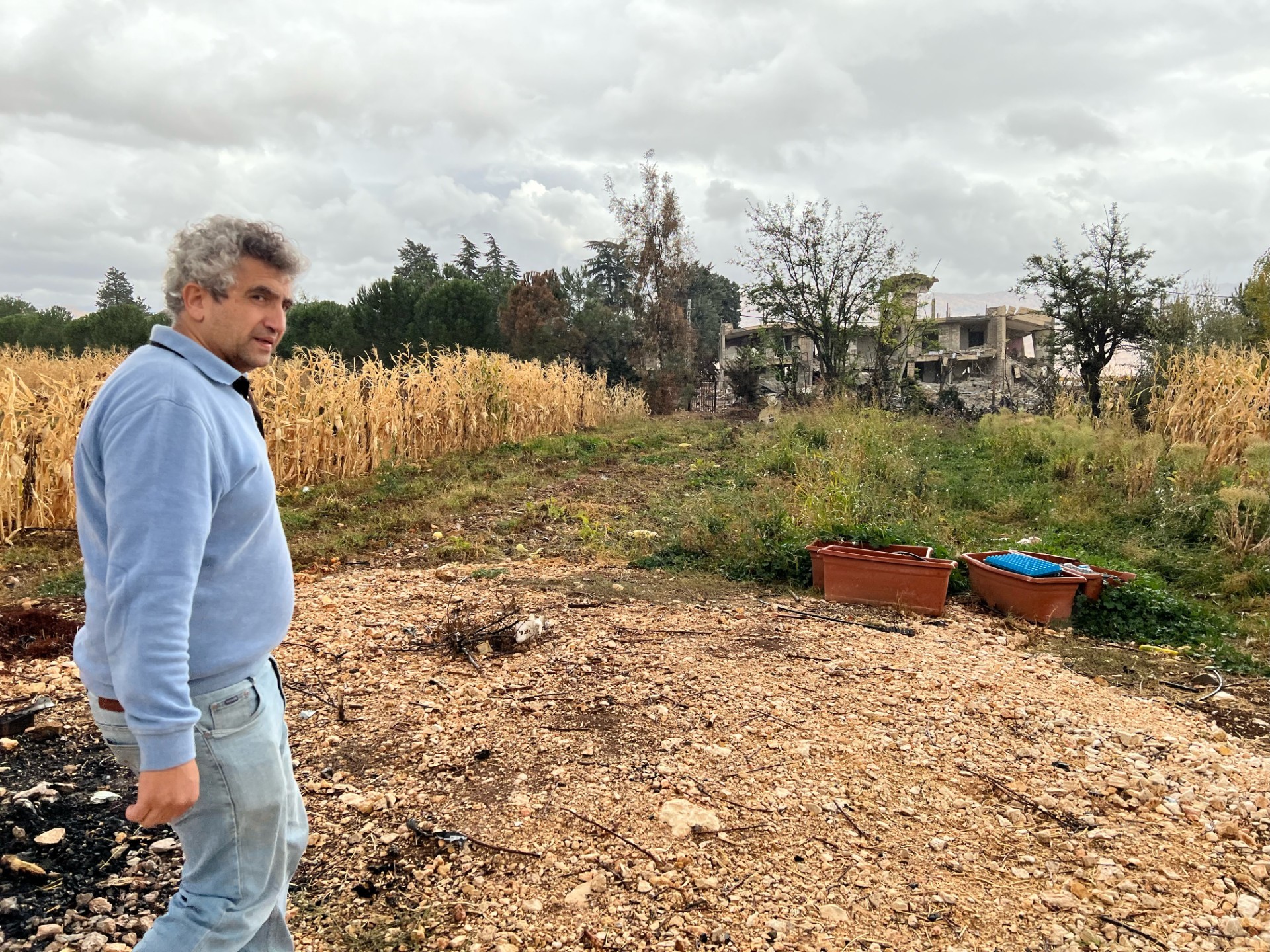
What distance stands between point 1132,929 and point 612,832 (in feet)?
4.83

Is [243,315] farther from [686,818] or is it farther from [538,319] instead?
[538,319]

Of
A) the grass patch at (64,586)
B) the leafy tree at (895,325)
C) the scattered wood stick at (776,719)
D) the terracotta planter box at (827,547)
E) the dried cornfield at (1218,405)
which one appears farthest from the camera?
the leafy tree at (895,325)

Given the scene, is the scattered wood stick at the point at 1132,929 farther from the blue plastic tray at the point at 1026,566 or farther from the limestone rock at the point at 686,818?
the blue plastic tray at the point at 1026,566

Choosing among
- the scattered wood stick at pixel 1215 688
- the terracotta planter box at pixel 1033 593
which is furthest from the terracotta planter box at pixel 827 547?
the scattered wood stick at pixel 1215 688

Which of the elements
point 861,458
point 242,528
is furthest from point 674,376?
point 242,528

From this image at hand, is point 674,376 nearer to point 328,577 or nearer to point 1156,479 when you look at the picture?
point 1156,479

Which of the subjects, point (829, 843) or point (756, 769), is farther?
point (756, 769)

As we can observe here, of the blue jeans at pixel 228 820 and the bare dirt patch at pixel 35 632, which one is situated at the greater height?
the blue jeans at pixel 228 820

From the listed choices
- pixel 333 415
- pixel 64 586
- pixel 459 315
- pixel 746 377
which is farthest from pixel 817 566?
pixel 459 315

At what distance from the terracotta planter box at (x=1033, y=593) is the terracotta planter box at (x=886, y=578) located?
1.36 feet

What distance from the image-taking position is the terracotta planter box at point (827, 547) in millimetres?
5398

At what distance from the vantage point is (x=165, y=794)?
47.4 inches

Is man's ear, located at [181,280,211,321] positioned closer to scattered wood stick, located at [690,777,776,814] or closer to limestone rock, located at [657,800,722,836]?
limestone rock, located at [657,800,722,836]

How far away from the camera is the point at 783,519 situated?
631 cm
